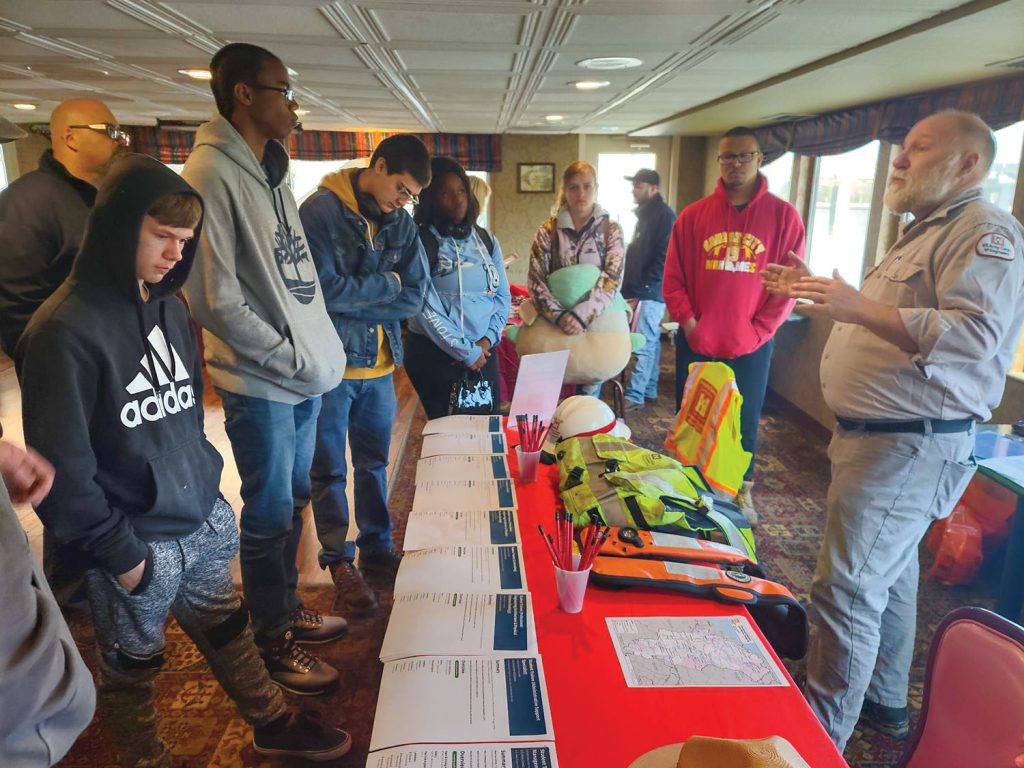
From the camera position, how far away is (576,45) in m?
2.40

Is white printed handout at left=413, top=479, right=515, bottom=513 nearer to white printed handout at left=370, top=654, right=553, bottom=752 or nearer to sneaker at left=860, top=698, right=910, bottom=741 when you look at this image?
white printed handout at left=370, top=654, right=553, bottom=752

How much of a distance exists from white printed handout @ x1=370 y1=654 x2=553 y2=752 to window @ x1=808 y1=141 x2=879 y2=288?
147 inches

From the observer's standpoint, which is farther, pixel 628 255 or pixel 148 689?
pixel 628 255

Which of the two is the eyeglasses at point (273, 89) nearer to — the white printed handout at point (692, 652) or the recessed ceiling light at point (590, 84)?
the white printed handout at point (692, 652)

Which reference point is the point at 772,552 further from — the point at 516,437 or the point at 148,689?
the point at 148,689

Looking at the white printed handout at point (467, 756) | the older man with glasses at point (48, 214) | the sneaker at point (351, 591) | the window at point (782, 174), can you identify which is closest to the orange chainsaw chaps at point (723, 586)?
the white printed handout at point (467, 756)

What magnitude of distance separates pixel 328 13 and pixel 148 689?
6.17 ft

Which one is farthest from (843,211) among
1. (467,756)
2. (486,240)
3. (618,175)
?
(467,756)

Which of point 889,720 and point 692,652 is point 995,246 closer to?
point 692,652

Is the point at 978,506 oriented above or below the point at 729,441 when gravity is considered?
below

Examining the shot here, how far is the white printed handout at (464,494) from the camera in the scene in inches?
55.5

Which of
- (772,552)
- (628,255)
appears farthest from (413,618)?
(628,255)

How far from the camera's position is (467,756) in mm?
768

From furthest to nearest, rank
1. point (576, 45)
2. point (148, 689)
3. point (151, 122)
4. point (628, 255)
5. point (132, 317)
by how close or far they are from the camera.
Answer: point (151, 122), point (628, 255), point (576, 45), point (148, 689), point (132, 317)
